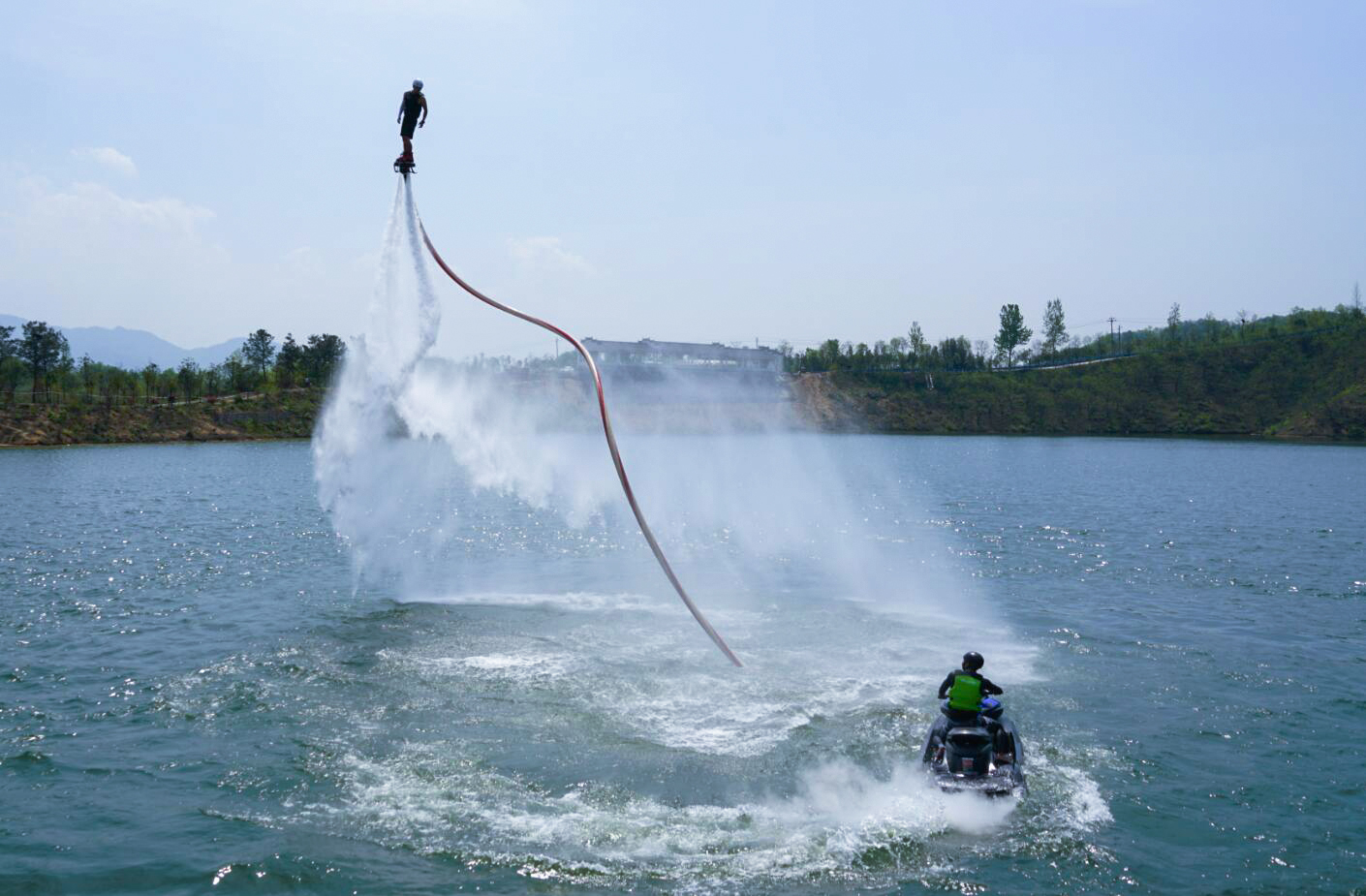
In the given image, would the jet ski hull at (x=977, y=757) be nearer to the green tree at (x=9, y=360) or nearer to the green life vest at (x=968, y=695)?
the green life vest at (x=968, y=695)

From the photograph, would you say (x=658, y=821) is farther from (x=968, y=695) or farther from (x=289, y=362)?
(x=289, y=362)

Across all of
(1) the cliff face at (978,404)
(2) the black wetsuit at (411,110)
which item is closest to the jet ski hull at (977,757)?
(2) the black wetsuit at (411,110)

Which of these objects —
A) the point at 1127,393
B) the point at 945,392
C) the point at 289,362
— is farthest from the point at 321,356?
the point at 1127,393

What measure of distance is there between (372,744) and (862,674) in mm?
10842

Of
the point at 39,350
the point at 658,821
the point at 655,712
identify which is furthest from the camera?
the point at 39,350

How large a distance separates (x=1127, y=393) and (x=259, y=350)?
15068cm

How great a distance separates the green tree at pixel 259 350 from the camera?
539 ft

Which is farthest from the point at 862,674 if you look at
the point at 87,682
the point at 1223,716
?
the point at 87,682

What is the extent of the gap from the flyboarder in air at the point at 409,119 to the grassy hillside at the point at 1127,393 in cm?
14938

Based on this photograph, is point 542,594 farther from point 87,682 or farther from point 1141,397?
point 1141,397

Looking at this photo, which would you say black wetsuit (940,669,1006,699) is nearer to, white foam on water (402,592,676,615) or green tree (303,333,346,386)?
white foam on water (402,592,676,615)

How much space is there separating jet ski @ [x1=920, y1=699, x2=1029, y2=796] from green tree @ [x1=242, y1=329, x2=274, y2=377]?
167 m

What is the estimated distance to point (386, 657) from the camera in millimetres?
23359

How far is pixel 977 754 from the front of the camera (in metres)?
15.6
